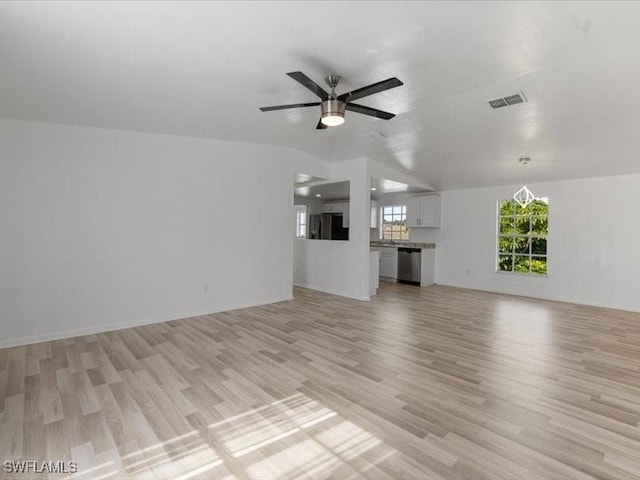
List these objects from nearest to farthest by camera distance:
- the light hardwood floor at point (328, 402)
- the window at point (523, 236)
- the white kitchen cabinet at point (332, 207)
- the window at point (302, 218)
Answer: the light hardwood floor at point (328, 402) → the window at point (523, 236) → the white kitchen cabinet at point (332, 207) → the window at point (302, 218)

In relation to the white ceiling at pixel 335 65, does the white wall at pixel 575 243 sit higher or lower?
lower

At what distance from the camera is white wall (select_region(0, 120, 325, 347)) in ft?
11.7

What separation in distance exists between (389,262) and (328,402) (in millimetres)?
6110

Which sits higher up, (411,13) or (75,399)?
(411,13)

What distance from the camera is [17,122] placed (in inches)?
139

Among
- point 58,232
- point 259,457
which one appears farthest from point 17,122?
point 259,457

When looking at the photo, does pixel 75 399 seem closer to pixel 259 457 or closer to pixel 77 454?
pixel 77 454

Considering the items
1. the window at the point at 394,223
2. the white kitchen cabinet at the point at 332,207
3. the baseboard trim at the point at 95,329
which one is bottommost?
the baseboard trim at the point at 95,329

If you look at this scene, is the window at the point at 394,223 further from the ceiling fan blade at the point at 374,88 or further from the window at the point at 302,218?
the ceiling fan blade at the point at 374,88

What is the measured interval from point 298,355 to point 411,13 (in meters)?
2.99

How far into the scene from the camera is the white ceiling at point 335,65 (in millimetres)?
2037

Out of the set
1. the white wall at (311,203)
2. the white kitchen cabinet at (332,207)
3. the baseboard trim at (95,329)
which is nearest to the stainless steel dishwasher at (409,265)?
the white kitchen cabinet at (332,207)

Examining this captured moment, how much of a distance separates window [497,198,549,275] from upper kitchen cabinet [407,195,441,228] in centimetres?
135

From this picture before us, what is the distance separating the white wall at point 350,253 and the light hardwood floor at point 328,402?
181 centimetres
